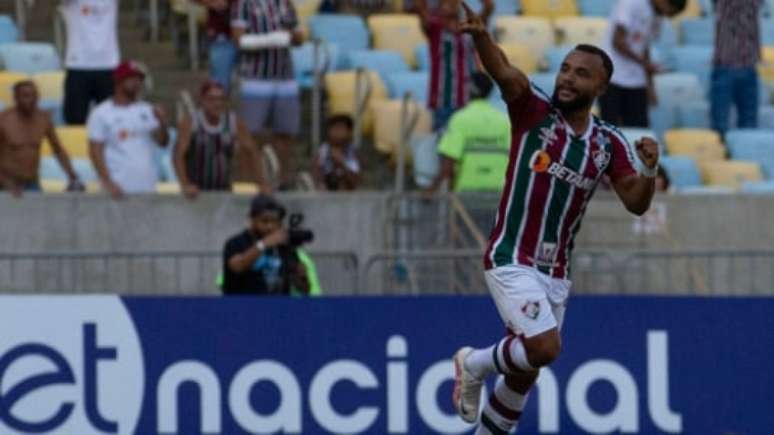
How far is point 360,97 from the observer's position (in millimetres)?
20969

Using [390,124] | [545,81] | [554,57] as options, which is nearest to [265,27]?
[390,124]

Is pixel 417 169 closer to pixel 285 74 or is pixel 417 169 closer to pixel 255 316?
pixel 285 74

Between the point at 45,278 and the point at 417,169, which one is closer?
the point at 45,278

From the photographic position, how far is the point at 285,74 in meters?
20.4

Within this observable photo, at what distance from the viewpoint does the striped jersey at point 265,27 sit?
800 inches

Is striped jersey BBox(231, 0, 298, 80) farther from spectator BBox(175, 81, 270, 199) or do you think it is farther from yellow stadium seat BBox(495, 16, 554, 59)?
yellow stadium seat BBox(495, 16, 554, 59)

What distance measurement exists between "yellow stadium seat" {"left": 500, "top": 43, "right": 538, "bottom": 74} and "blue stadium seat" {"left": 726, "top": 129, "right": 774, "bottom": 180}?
185 cm

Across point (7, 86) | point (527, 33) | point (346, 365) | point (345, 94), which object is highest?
point (527, 33)

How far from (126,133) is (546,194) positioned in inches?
248

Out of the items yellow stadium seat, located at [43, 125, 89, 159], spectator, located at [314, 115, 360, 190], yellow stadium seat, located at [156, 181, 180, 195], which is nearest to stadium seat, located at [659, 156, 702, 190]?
spectator, located at [314, 115, 360, 190]

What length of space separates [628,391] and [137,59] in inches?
268

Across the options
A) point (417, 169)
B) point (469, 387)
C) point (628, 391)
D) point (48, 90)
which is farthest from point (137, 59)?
point (469, 387)

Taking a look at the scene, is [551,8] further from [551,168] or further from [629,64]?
[551,168]

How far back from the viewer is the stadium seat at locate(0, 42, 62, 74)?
21.1 m
